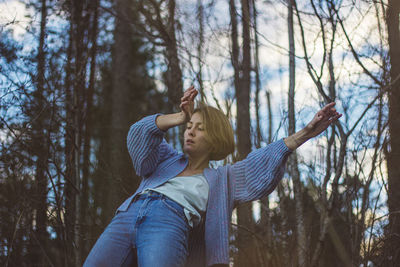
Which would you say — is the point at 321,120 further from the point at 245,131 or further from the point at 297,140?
the point at 245,131

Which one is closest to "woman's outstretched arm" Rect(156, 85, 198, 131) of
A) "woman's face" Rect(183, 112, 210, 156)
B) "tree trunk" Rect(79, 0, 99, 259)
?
"woman's face" Rect(183, 112, 210, 156)

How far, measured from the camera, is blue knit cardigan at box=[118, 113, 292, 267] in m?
2.26

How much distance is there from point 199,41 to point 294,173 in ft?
5.64

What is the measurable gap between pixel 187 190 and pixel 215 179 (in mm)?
190

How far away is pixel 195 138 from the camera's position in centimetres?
243

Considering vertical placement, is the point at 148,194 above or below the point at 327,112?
below

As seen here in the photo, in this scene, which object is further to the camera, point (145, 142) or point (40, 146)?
point (40, 146)

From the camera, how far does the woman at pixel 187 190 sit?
207cm

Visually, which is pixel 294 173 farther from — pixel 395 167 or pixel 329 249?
pixel 329 249

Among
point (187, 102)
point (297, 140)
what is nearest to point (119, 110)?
point (187, 102)

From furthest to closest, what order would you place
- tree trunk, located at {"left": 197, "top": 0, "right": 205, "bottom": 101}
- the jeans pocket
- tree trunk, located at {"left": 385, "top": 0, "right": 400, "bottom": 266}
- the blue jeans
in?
1. tree trunk, located at {"left": 197, "top": 0, "right": 205, "bottom": 101}
2. tree trunk, located at {"left": 385, "top": 0, "right": 400, "bottom": 266}
3. the jeans pocket
4. the blue jeans

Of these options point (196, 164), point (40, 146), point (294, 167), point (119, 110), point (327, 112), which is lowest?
point (196, 164)

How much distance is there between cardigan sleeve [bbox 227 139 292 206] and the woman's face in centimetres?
20

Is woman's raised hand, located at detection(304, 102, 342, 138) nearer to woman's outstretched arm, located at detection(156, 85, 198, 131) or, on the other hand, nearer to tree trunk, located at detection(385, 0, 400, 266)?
woman's outstretched arm, located at detection(156, 85, 198, 131)
